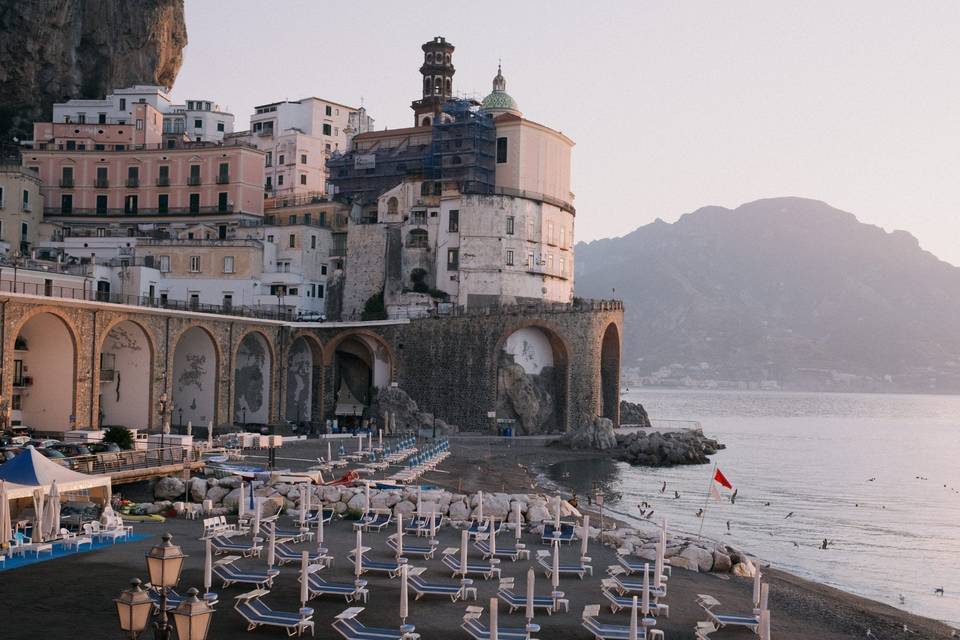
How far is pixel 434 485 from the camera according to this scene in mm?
40156

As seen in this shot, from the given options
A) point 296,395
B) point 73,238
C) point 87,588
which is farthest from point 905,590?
point 73,238

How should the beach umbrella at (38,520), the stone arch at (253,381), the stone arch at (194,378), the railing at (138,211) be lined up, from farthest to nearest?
the railing at (138,211) < the stone arch at (253,381) < the stone arch at (194,378) < the beach umbrella at (38,520)

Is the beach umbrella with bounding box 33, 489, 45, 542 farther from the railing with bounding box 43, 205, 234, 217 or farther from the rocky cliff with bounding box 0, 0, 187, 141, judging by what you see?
the rocky cliff with bounding box 0, 0, 187, 141

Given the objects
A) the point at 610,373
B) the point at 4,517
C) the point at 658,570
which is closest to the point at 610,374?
the point at 610,373

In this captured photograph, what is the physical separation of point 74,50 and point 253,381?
4169 centimetres

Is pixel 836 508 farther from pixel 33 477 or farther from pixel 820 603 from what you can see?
pixel 33 477

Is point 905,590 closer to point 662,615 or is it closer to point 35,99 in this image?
point 662,615

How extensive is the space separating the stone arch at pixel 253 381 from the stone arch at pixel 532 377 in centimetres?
1576

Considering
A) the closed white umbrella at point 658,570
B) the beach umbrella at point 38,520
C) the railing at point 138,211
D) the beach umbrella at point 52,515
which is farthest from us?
the railing at point 138,211

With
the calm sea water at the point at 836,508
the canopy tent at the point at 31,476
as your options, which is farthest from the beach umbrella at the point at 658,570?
the canopy tent at the point at 31,476

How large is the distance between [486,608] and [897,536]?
32.0 m

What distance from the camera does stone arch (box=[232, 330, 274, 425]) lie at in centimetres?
6462

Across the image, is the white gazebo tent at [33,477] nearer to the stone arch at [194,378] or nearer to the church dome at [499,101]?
the stone arch at [194,378]

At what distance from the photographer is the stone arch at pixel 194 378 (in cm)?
5928
